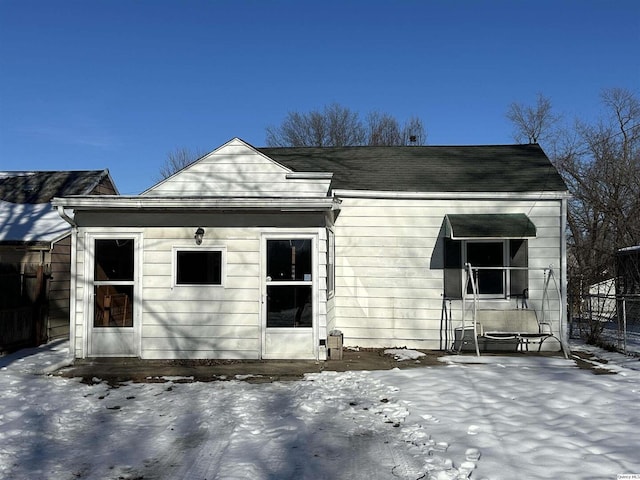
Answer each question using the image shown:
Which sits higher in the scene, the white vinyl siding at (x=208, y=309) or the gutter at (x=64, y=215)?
the gutter at (x=64, y=215)

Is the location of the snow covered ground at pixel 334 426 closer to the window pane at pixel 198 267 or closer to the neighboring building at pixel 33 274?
the window pane at pixel 198 267

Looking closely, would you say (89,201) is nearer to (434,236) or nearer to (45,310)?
(45,310)

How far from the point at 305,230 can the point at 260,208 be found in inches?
33.5

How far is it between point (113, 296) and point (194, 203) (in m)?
2.20

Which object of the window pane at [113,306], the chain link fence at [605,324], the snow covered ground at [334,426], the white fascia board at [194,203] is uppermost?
the white fascia board at [194,203]

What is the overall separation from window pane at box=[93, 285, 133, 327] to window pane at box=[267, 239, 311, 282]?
8.12 ft

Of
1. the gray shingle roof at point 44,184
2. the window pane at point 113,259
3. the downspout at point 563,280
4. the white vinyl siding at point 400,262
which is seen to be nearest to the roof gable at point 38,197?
the gray shingle roof at point 44,184

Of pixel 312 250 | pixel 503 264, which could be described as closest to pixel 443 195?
pixel 503 264

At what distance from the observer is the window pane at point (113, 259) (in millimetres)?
→ 8758

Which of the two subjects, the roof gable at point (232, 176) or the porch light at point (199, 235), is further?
the roof gable at point (232, 176)

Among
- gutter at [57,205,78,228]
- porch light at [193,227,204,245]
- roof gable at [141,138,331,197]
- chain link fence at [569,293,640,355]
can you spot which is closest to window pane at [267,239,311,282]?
porch light at [193,227,204,245]

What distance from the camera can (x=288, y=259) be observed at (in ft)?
28.5

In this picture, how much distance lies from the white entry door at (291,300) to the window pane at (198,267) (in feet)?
2.76

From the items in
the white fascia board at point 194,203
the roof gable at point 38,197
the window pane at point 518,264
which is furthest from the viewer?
the roof gable at point 38,197
